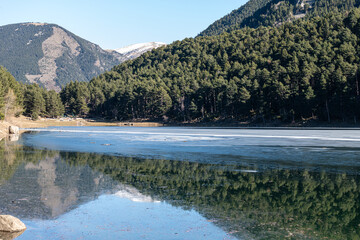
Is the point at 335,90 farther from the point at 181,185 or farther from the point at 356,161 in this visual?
the point at 181,185

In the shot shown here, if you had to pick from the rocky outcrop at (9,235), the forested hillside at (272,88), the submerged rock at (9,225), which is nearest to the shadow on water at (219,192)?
the submerged rock at (9,225)

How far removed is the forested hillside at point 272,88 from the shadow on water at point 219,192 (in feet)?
291

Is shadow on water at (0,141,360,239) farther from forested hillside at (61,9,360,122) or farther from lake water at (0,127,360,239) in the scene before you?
forested hillside at (61,9,360,122)

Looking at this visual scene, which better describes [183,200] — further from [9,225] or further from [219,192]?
[9,225]

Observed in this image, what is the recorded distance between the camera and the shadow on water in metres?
10.5

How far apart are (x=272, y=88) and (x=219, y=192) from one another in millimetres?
109068

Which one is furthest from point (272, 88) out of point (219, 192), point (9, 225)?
point (9, 225)

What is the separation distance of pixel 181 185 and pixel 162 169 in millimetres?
5015

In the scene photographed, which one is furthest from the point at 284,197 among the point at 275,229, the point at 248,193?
the point at 275,229

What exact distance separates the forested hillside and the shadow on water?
8875 cm

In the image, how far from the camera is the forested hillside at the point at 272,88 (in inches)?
4151

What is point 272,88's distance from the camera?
118 metres

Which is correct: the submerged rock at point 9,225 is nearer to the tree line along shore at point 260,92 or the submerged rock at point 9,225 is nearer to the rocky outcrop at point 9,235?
the rocky outcrop at point 9,235

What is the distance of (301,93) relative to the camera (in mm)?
109938
